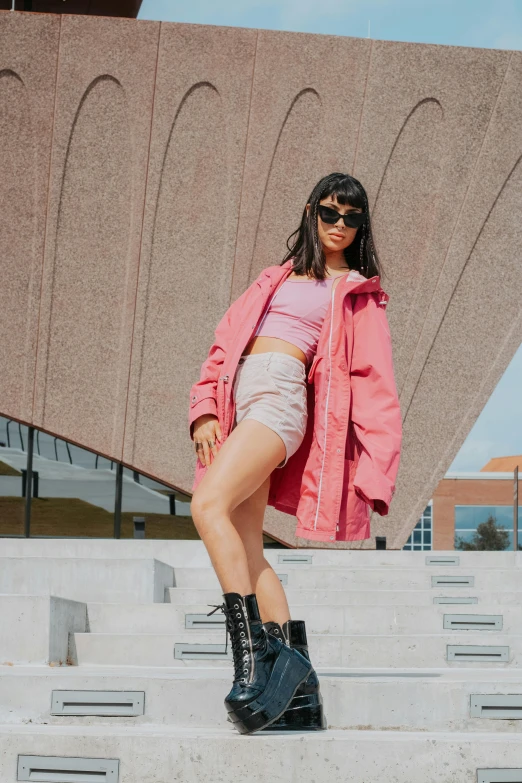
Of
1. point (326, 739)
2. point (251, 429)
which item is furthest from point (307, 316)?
point (326, 739)

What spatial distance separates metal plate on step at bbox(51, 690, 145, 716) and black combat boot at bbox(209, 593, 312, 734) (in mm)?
621

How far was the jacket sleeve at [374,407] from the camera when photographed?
330cm

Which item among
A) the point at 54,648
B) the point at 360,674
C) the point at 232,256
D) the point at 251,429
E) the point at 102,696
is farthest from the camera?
the point at 232,256

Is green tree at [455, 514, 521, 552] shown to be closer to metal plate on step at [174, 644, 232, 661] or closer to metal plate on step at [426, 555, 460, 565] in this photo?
metal plate on step at [426, 555, 460, 565]

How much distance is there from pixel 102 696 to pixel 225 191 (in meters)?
10.6

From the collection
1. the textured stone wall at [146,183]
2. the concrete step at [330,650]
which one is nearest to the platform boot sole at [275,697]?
the concrete step at [330,650]

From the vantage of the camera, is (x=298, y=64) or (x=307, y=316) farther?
(x=298, y=64)

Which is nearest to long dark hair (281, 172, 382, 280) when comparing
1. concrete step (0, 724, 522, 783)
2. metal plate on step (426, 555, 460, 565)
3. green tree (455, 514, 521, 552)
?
concrete step (0, 724, 522, 783)

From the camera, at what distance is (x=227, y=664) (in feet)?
15.7

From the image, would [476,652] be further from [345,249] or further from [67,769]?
[67,769]

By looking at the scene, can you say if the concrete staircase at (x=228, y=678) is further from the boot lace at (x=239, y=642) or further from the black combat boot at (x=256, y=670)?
the boot lace at (x=239, y=642)

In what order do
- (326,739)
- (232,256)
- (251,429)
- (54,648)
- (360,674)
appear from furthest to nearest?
(232,256), (54,648), (360,674), (251,429), (326,739)

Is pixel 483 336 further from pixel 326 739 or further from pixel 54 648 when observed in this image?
pixel 326 739

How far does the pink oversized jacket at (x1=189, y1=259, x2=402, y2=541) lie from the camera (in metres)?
3.34
